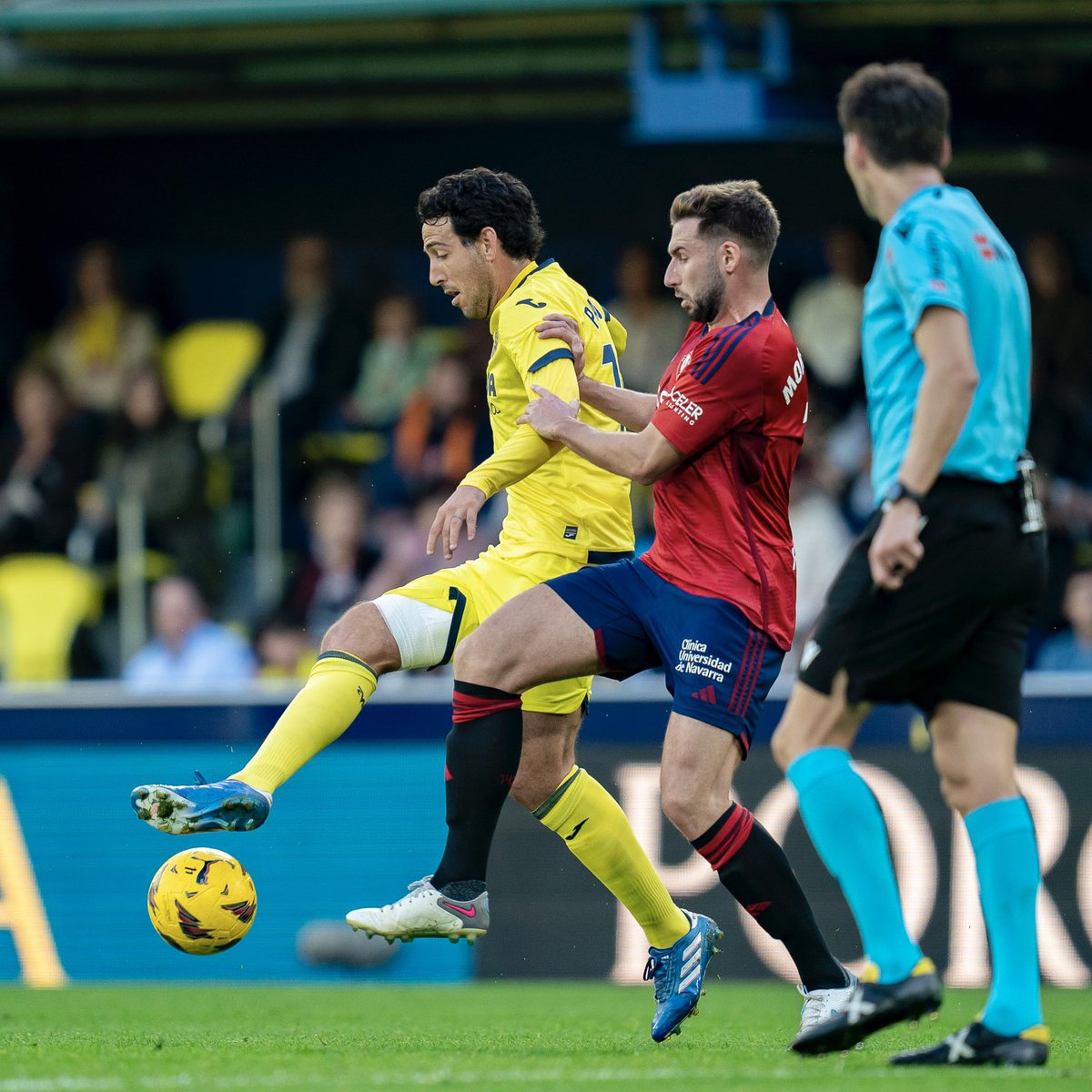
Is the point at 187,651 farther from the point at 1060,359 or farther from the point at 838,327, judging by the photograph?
the point at 1060,359

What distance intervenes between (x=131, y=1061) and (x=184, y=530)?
26.2ft

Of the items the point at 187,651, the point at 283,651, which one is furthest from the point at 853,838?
the point at 187,651

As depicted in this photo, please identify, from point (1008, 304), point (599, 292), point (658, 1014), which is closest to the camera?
point (1008, 304)

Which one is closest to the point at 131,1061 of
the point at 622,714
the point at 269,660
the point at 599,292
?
the point at 622,714

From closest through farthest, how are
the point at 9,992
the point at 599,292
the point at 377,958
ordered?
the point at 9,992
the point at 377,958
the point at 599,292

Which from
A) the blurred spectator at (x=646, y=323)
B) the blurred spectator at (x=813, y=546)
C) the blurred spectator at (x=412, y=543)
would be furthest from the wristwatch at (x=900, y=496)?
the blurred spectator at (x=646, y=323)

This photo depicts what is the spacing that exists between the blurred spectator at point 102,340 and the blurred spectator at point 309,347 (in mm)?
1000

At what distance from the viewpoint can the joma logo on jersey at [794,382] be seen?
5703 mm

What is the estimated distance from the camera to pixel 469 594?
20.0ft

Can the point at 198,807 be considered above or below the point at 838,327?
below

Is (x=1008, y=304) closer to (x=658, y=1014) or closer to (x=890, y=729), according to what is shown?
(x=658, y=1014)

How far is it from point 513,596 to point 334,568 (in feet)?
20.7

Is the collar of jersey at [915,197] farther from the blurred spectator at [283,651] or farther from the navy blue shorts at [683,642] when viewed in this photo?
the blurred spectator at [283,651]

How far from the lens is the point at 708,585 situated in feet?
18.5
